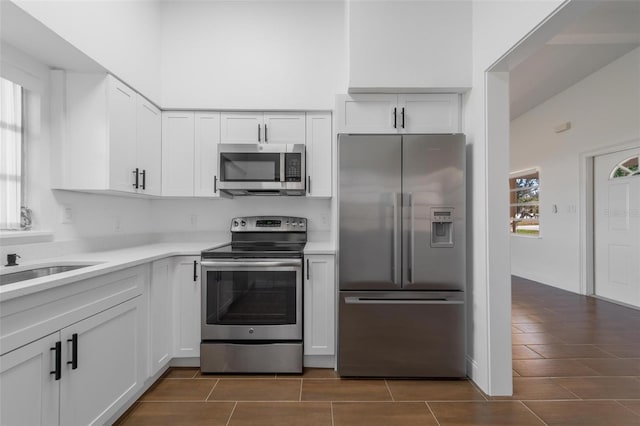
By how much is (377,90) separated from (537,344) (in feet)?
9.05

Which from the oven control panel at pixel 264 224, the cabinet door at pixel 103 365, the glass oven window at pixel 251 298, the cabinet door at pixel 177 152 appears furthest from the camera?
the oven control panel at pixel 264 224

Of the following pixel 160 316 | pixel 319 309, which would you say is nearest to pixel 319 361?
pixel 319 309

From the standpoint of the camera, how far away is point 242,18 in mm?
2975

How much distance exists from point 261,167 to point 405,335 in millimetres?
1783

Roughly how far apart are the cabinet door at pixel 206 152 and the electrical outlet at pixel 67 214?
3.07 ft

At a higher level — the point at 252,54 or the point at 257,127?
the point at 252,54

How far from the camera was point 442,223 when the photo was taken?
2.36m

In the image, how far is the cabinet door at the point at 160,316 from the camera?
7.16 feet

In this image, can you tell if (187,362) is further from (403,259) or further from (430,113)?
(430,113)

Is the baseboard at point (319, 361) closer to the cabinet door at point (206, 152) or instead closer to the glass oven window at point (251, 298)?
the glass oven window at point (251, 298)

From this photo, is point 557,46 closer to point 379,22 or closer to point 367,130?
point 379,22

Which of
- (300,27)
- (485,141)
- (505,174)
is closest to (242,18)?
(300,27)

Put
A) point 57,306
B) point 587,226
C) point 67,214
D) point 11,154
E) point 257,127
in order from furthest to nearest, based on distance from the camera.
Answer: point 587,226 < point 257,127 < point 67,214 < point 11,154 < point 57,306

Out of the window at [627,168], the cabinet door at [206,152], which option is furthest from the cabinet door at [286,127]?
the window at [627,168]
